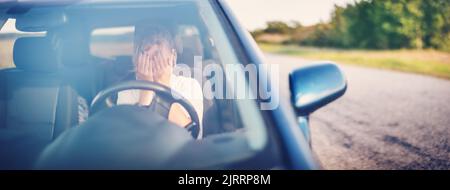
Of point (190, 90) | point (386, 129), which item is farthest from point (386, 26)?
point (190, 90)

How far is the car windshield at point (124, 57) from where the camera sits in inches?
82.2

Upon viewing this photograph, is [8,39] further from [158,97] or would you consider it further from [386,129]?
[386,129]

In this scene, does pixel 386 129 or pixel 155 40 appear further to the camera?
pixel 386 129

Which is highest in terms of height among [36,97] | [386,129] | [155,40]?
[155,40]

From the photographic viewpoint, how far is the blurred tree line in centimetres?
2808

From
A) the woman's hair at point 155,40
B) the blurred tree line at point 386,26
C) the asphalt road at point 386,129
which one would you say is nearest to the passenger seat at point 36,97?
the woman's hair at point 155,40

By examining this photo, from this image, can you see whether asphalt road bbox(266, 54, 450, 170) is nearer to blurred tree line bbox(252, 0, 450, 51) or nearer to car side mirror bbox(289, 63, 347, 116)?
car side mirror bbox(289, 63, 347, 116)

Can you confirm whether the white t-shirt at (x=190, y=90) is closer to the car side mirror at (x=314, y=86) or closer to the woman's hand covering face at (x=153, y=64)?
the woman's hand covering face at (x=153, y=64)

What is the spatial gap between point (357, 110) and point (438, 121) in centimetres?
132

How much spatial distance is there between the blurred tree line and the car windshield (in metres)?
27.4

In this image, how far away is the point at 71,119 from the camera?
2.53 meters

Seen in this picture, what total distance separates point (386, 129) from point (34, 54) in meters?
4.83

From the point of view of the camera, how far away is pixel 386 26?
33.8 metres
